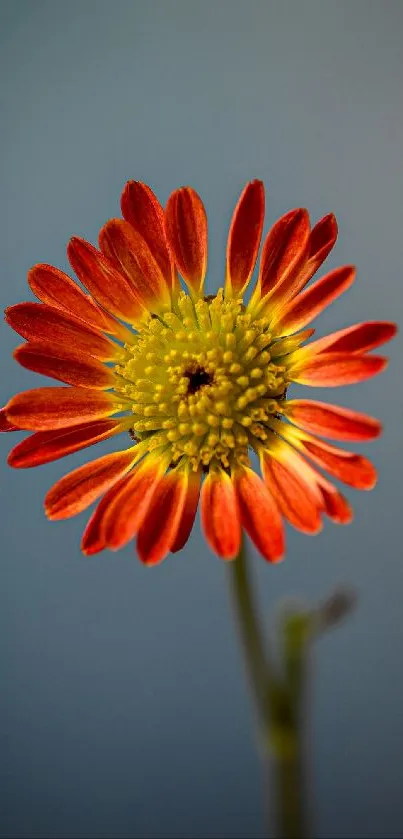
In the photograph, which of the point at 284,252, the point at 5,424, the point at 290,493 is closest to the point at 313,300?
the point at 284,252

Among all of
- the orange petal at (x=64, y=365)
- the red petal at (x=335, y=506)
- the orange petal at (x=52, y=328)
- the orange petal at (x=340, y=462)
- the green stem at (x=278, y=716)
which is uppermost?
the orange petal at (x=52, y=328)

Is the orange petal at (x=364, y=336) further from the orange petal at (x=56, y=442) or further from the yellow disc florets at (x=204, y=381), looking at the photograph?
the orange petal at (x=56, y=442)

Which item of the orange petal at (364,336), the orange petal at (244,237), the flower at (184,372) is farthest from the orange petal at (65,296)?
the orange petal at (364,336)

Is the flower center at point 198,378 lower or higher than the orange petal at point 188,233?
lower

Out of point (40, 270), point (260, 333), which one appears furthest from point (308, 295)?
point (40, 270)

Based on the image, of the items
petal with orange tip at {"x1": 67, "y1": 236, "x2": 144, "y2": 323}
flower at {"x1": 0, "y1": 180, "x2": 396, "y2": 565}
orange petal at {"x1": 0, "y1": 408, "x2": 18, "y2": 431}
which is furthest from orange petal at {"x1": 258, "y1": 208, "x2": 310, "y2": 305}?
orange petal at {"x1": 0, "y1": 408, "x2": 18, "y2": 431}

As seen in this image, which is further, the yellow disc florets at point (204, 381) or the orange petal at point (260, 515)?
the yellow disc florets at point (204, 381)

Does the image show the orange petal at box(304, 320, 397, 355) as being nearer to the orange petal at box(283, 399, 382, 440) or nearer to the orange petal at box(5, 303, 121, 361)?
the orange petal at box(283, 399, 382, 440)

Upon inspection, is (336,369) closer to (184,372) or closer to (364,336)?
(364,336)
